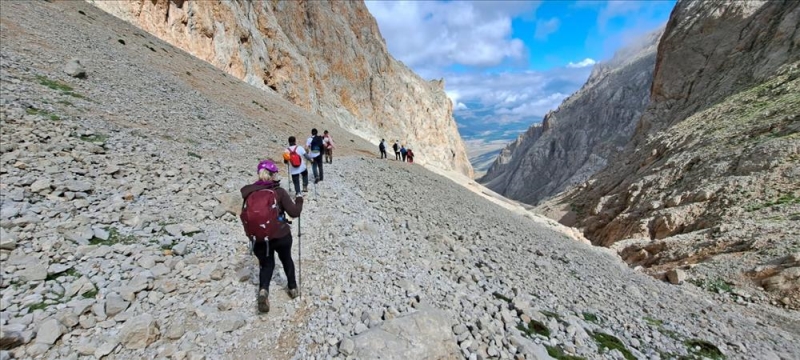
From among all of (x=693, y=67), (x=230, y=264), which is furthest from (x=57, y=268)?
(x=693, y=67)

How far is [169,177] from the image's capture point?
945cm

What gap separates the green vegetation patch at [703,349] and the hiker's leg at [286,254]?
29.2 ft

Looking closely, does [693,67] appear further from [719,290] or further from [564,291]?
[564,291]

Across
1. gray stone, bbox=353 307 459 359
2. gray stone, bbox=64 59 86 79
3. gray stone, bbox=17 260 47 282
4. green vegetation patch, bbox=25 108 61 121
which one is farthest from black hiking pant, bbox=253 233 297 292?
gray stone, bbox=64 59 86 79

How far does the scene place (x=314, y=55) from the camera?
6506 cm

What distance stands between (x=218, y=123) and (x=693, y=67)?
55104mm

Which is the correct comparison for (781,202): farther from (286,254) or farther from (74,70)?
(74,70)

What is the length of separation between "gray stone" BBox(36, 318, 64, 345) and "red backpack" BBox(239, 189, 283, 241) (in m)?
2.52

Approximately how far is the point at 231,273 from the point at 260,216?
71.5 inches

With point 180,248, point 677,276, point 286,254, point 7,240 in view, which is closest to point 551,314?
point 286,254

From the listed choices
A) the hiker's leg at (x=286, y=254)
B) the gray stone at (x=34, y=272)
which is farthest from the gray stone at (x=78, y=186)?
the hiker's leg at (x=286, y=254)

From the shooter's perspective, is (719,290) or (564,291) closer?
(564,291)

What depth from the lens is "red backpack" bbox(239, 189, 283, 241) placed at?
5.79 meters

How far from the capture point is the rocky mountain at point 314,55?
38906mm
